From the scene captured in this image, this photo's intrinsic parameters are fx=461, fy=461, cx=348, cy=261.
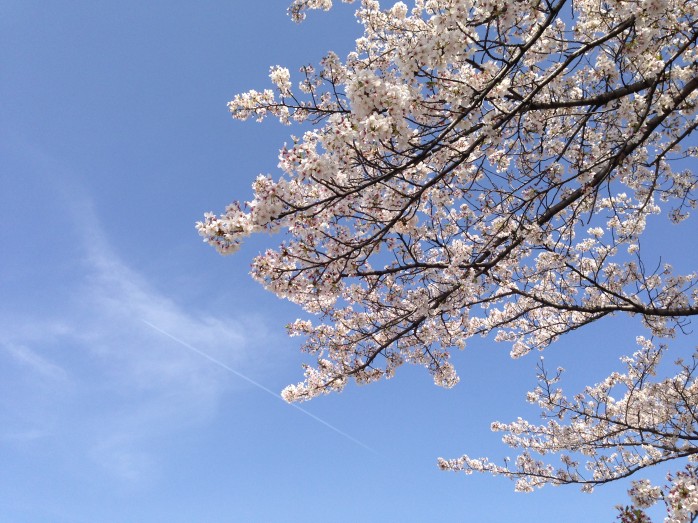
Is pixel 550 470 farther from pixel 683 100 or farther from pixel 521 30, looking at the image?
pixel 521 30

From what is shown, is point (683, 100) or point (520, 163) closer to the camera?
point (683, 100)

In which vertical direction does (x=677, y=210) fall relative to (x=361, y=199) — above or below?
above

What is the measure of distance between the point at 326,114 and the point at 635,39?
387 cm

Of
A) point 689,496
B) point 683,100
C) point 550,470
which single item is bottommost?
point 689,496

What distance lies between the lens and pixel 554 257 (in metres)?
6.85

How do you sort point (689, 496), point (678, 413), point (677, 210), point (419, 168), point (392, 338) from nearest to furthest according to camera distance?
point (689, 496) < point (419, 168) < point (392, 338) < point (677, 210) < point (678, 413)

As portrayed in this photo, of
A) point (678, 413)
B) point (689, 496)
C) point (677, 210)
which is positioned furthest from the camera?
point (678, 413)

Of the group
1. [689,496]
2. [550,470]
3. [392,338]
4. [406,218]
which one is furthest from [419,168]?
[550,470]

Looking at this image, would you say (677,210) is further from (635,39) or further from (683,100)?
(635,39)

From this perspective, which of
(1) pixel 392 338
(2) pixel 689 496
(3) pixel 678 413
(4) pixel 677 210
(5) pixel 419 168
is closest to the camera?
(2) pixel 689 496

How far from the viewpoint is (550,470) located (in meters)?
10.7

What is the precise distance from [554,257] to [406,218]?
260 centimetres

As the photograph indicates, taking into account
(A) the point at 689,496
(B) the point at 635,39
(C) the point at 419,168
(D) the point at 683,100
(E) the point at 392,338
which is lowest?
(A) the point at 689,496

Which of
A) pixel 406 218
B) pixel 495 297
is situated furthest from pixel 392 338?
pixel 406 218
